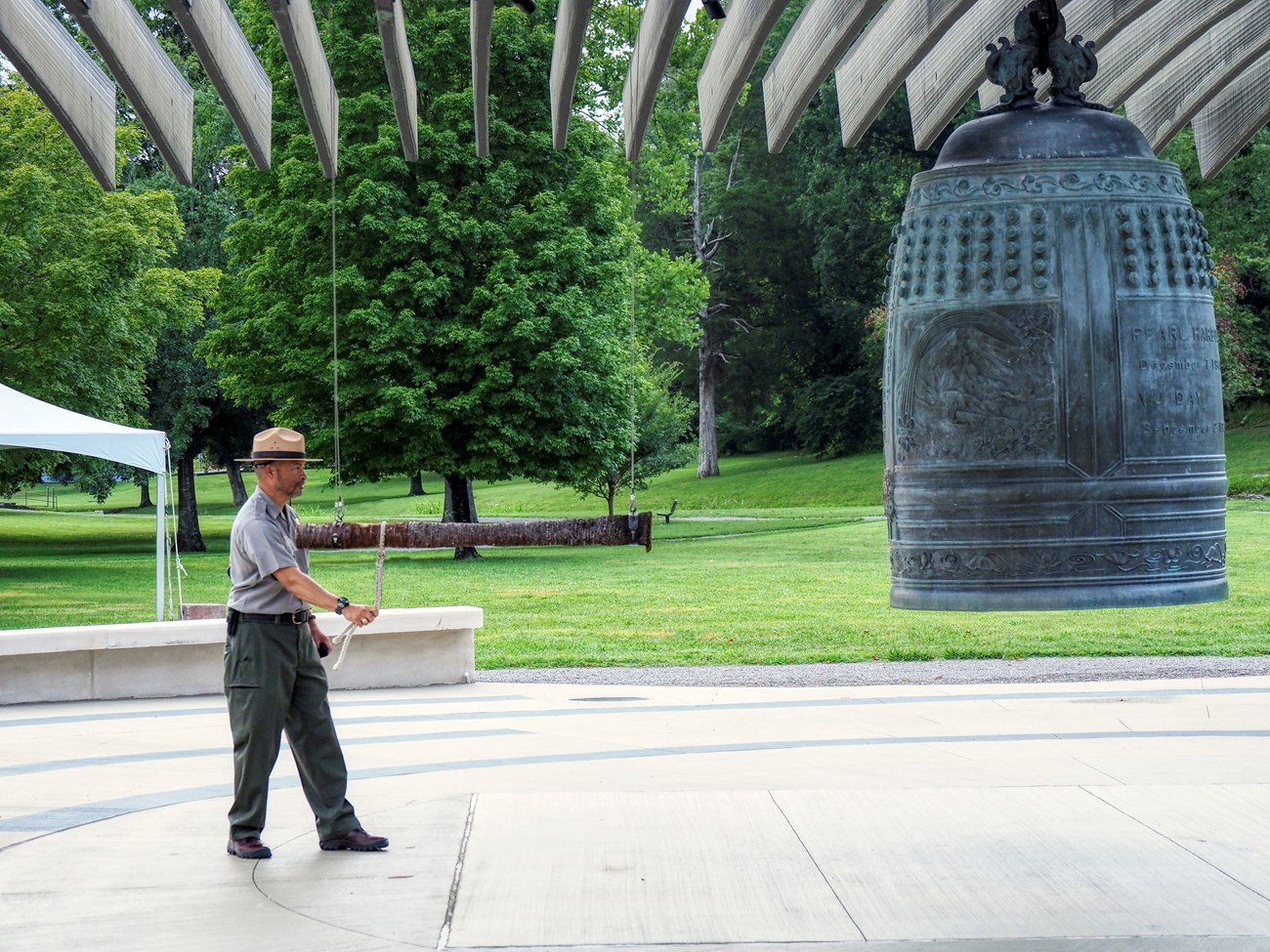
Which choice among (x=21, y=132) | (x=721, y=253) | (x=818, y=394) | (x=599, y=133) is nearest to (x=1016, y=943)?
(x=21, y=132)

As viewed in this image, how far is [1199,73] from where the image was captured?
7.39m

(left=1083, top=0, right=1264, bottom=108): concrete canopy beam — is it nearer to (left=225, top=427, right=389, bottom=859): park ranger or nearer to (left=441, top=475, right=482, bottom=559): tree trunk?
(left=225, top=427, right=389, bottom=859): park ranger

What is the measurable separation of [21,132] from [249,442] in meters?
14.3

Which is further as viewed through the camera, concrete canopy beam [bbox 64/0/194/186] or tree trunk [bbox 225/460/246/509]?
tree trunk [bbox 225/460/246/509]

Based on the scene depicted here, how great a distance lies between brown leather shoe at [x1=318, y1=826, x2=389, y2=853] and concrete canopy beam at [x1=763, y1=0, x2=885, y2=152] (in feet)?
11.4

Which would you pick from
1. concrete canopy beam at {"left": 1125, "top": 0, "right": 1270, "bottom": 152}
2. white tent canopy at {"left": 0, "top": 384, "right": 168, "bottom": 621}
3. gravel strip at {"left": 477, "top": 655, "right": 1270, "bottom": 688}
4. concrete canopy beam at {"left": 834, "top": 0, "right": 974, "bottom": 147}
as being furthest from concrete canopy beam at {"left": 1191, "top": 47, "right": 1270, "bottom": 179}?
white tent canopy at {"left": 0, "top": 384, "right": 168, "bottom": 621}

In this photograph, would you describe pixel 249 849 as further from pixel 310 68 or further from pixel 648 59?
pixel 648 59

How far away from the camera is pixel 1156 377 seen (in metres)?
4.61

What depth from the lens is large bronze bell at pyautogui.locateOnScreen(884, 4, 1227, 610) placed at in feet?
15.0

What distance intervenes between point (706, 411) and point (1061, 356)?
194ft

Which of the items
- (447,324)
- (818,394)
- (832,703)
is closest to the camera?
(832,703)

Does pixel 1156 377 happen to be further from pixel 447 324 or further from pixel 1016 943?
pixel 447 324

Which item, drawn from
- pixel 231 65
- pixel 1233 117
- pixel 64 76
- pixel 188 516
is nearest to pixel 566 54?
pixel 231 65

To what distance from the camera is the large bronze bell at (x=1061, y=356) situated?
180 inches
